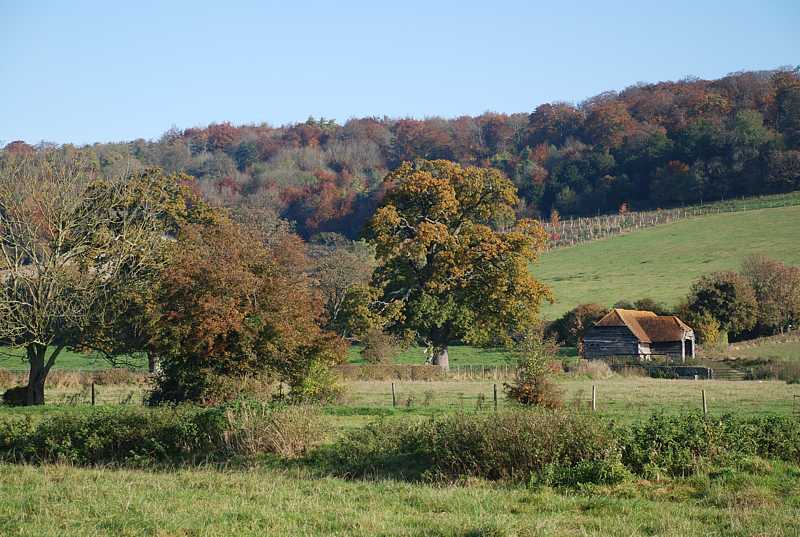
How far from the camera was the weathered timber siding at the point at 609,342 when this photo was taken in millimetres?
54688

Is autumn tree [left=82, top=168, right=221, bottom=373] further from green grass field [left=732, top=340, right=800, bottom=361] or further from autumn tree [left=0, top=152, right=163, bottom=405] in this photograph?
green grass field [left=732, top=340, right=800, bottom=361]

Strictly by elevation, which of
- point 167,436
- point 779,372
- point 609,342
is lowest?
point 779,372

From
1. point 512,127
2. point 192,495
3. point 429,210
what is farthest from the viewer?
point 512,127

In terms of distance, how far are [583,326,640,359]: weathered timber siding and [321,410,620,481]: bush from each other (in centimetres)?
4229

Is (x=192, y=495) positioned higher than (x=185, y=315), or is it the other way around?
(x=185, y=315)

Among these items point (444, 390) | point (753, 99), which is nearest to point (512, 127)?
point (753, 99)

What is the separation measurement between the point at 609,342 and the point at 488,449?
144ft

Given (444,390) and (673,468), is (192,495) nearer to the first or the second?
(673,468)

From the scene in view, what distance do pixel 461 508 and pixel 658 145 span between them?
97797 mm

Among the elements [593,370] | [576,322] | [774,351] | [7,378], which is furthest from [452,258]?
[576,322]

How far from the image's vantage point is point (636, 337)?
54.5 m

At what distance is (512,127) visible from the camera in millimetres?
145625

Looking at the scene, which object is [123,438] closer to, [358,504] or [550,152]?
[358,504]

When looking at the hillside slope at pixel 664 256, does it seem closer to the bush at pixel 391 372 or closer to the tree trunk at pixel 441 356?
the tree trunk at pixel 441 356
